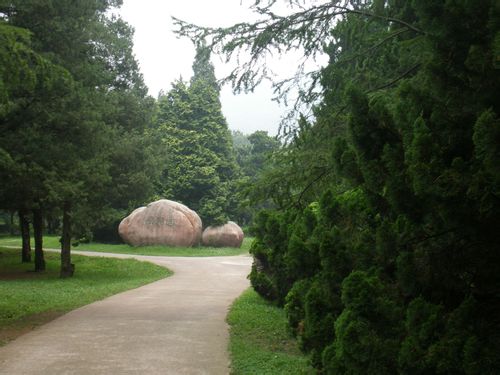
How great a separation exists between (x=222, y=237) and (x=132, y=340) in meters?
26.9

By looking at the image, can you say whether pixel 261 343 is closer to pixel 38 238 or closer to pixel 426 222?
pixel 426 222

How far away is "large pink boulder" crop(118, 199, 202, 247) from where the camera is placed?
3052cm

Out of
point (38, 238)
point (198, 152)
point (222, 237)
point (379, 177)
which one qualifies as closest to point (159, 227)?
point (222, 237)

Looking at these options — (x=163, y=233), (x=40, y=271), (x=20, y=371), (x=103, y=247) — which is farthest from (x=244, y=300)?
(x=103, y=247)

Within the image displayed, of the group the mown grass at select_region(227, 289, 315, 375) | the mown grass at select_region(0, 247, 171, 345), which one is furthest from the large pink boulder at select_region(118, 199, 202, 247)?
the mown grass at select_region(227, 289, 315, 375)

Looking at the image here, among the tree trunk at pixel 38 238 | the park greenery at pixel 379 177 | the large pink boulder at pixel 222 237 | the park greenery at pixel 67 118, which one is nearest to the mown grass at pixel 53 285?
the tree trunk at pixel 38 238

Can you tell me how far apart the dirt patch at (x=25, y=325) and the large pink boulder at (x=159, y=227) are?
65.6 feet

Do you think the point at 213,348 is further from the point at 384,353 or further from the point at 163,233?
the point at 163,233

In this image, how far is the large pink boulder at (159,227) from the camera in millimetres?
30516

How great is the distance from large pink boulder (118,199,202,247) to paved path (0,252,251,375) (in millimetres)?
17961

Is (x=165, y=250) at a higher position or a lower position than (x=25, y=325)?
higher

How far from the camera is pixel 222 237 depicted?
34125 mm

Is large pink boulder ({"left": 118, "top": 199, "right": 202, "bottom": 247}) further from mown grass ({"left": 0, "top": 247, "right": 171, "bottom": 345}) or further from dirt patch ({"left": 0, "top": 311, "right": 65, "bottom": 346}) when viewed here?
dirt patch ({"left": 0, "top": 311, "right": 65, "bottom": 346})

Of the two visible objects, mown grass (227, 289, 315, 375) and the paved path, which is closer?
the paved path
